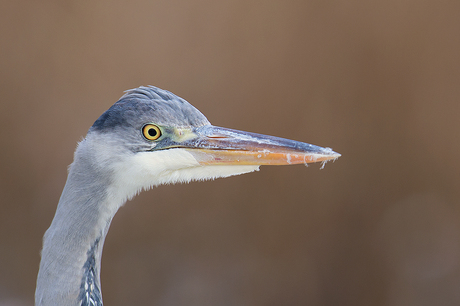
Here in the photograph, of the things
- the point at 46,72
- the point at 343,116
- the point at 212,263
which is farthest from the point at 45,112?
the point at 343,116

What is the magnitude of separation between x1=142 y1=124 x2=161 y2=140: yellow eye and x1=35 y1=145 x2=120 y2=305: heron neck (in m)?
0.14

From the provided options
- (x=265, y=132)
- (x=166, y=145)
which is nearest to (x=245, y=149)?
(x=166, y=145)

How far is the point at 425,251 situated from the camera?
87.6 inches

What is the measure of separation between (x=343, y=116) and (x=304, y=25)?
571mm

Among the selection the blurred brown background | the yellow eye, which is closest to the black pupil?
the yellow eye

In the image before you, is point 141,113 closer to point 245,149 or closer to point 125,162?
point 125,162

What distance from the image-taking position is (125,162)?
2.91 feet

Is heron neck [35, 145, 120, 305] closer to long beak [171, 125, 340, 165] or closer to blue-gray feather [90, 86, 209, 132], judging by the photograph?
blue-gray feather [90, 86, 209, 132]

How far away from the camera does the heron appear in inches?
33.3

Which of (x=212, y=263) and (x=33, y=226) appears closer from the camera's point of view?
(x=33, y=226)

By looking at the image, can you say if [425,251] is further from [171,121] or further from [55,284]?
[55,284]

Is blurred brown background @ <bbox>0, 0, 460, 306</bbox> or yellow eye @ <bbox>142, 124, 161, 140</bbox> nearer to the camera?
yellow eye @ <bbox>142, 124, 161, 140</bbox>

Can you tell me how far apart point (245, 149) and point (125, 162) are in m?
0.30

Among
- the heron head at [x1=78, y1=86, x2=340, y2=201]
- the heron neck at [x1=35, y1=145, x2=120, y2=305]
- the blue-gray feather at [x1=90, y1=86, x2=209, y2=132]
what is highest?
the blue-gray feather at [x1=90, y1=86, x2=209, y2=132]
